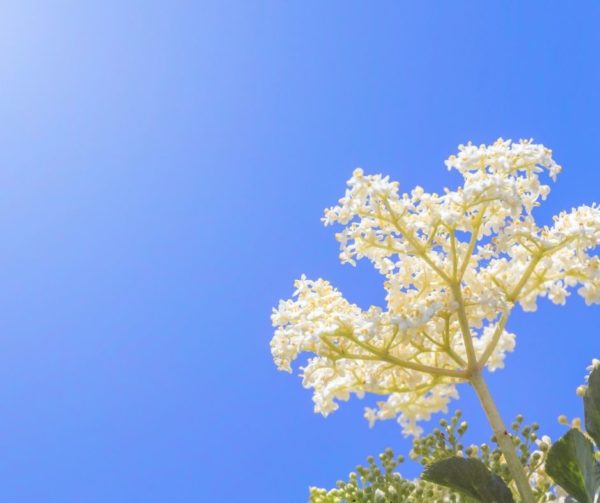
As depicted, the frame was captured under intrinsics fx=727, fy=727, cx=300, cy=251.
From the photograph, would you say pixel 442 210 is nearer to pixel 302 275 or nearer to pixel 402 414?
pixel 302 275

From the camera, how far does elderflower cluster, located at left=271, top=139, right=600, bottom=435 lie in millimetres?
4133

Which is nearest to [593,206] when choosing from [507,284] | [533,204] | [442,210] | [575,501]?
[533,204]

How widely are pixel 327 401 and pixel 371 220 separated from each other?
1134 mm

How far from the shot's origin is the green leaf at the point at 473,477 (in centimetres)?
354

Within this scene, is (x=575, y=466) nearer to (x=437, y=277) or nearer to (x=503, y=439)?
(x=503, y=439)

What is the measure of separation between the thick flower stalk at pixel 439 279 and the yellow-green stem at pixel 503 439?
0.01m

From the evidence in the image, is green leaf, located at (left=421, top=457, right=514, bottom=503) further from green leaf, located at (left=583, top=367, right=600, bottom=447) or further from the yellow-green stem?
green leaf, located at (left=583, top=367, right=600, bottom=447)

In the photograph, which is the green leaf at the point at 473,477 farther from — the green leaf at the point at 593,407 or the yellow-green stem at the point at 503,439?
the green leaf at the point at 593,407

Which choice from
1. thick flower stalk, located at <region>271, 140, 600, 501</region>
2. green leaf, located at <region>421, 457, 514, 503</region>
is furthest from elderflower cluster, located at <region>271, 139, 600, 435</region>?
green leaf, located at <region>421, 457, 514, 503</region>

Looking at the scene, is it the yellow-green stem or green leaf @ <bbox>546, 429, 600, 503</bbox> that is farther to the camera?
the yellow-green stem

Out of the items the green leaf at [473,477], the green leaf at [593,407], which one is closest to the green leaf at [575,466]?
the green leaf at [593,407]

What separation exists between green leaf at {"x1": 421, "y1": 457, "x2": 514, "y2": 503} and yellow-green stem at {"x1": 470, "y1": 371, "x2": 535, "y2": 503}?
1.07 ft

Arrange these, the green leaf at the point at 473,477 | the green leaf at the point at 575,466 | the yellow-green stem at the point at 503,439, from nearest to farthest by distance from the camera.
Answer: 1. the green leaf at the point at 575,466
2. the green leaf at the point at 473,477
3. the yellow-green stem at the point at 503,439

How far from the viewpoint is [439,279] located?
14.0 feet
